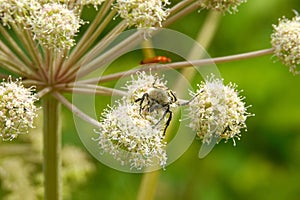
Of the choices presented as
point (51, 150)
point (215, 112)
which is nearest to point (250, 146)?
point (215, 112)

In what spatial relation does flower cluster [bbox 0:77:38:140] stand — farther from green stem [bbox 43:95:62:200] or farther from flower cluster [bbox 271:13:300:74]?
flower cluster [bbox 271:13:300:74]

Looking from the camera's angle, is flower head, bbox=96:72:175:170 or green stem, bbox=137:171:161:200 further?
green stem, bbox=137:171:161:200

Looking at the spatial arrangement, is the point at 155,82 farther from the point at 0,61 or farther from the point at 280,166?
the point at 280,166

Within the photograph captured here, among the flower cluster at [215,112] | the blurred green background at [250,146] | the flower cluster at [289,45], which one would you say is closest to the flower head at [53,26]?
the flower cluster at [215,112]

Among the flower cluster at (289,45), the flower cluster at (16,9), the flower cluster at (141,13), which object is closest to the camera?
the flower cluster at (16,9)

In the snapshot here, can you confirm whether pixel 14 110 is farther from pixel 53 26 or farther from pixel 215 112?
pixel 215 112

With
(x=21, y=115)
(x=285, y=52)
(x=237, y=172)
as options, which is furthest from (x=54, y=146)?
(x=237, y=172)

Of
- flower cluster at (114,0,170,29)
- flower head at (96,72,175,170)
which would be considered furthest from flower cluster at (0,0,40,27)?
flower head at (96,72,175,170)

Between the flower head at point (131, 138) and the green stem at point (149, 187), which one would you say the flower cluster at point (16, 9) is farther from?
the green stem at point (149, 187)

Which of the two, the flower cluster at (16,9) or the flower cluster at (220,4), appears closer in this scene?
the flower cluster at (16,9)
